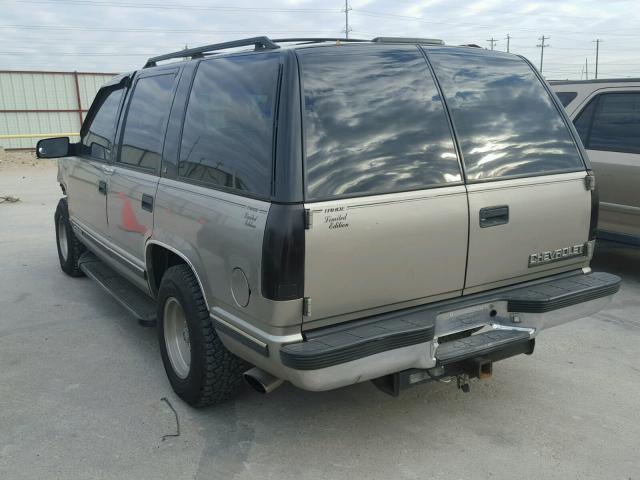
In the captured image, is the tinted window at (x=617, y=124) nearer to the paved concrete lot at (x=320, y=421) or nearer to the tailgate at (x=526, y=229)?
the paved concrete lot at (x=320, y=421)

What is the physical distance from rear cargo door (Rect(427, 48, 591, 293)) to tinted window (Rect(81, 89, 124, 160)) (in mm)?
2779

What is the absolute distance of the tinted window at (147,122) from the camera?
3.96 meters

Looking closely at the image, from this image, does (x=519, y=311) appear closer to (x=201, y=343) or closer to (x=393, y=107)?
(x=393, y=107)

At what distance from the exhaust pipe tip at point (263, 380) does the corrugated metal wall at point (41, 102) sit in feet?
78.6

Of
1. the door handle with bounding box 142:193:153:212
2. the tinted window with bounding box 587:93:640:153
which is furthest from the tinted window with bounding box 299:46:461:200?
the tinted window with bounding box 587:93:640:153

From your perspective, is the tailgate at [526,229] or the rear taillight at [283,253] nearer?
the rear taillight at [283,253]

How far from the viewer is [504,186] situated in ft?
10.7

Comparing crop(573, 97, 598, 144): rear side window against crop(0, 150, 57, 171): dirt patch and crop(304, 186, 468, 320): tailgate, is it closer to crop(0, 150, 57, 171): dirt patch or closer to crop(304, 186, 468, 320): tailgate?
crop(304, 186, 468, 320): tailgate

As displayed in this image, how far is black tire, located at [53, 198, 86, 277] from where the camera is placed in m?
6.27

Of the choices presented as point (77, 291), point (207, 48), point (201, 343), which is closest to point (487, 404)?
point (201, 343)

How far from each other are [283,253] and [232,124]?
901 millimetres

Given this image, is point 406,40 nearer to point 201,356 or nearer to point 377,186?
point 377,186

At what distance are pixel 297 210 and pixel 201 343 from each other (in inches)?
43.3

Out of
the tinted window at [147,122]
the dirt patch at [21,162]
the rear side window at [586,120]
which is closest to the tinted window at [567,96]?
the rear side window at [586,120]
